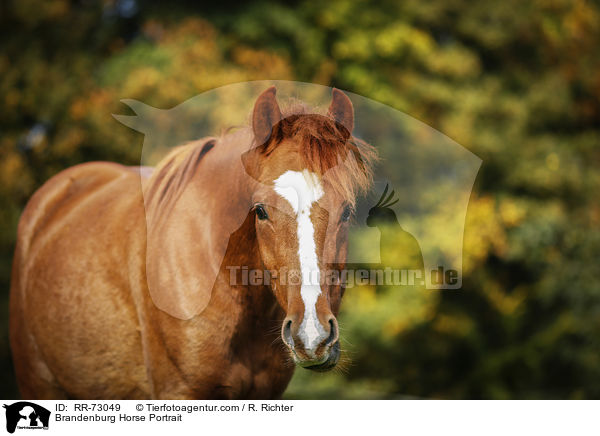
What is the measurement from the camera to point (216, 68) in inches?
240

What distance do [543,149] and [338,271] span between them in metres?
7.11

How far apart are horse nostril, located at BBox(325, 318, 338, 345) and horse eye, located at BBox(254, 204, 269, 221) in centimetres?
43

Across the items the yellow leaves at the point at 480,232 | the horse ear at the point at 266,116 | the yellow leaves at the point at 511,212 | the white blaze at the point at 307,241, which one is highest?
the yellow leaves at the point at 511,212

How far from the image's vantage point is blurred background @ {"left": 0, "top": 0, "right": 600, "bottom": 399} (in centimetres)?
614

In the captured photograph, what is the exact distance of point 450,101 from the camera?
7.72 meters

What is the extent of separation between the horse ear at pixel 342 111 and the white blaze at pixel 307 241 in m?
0.28

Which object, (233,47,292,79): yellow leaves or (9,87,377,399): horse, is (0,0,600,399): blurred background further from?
(9,87,377,399): horse

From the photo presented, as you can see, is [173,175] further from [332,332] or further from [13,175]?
[13,175]

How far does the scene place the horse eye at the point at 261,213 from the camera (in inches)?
69.3

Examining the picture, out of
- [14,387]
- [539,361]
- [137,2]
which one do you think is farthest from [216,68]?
[539,361]

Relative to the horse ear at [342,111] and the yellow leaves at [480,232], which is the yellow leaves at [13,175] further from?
the yellow leaves at [480,232]

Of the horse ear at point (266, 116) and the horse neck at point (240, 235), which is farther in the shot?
the horse neck at point (240, 235)

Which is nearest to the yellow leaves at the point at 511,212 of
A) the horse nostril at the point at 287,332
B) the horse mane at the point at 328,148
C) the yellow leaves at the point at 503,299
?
the yellow leaves at the point at 503,299
